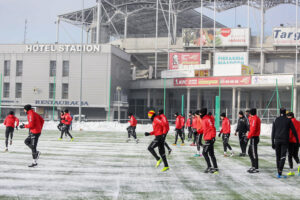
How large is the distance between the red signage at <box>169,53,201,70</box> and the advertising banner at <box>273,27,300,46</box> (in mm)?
12670

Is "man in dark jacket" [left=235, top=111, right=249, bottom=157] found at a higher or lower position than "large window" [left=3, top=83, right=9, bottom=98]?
lower

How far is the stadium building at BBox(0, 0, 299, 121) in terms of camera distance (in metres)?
52.7

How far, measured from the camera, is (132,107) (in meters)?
62.4

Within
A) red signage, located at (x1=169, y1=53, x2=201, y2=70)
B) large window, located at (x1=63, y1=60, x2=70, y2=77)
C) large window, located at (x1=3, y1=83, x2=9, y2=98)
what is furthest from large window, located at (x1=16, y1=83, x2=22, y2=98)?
red signage, located at (x1=169, y1=53, x2=201, y2=70)

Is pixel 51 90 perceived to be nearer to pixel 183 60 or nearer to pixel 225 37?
pixel 183 60

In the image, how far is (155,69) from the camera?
5381cm

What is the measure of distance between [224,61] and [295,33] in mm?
12191

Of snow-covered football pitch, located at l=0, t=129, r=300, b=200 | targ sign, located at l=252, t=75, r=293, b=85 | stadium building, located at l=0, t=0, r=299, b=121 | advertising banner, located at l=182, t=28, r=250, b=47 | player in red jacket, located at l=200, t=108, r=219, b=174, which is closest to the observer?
snow-covered football pitch, located at l=0, t=129, r=300, b=200

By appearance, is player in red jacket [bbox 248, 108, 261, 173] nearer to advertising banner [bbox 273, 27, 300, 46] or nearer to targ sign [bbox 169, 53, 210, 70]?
targ sign [bbox 169, 53, 210, 70]

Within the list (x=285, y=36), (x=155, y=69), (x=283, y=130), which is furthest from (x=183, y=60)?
(x=283, y=130)

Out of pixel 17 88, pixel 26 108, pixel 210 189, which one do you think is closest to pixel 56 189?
pixel 210 189

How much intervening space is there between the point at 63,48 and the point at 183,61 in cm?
1885

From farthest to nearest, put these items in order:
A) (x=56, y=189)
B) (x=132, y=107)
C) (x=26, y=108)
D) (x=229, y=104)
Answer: (x=132, y=107)
(x=229, y=104)
(x=26, y=108)
(x=56, y=189)

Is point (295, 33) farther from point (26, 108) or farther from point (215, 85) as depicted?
point (26, 108)
